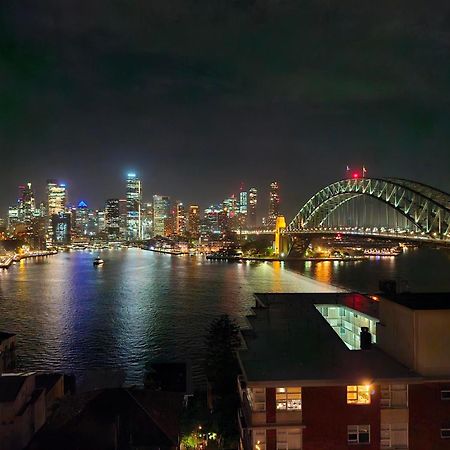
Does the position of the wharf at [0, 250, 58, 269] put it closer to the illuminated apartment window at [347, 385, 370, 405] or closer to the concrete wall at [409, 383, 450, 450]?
the illuminated apartment window at [347, 385, 370, 405]

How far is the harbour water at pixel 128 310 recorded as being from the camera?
1573cm

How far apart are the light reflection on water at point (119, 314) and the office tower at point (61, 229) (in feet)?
330

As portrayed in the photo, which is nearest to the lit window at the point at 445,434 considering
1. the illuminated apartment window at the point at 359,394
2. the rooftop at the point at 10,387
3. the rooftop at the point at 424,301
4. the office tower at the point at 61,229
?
the illuminated apartment window at the point at 359,394

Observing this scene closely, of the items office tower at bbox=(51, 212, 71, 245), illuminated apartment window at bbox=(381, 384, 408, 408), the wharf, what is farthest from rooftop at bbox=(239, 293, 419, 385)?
office tower at bbox=(51, 212, 71, 245)

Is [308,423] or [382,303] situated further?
[382,303]

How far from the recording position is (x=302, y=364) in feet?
19.8

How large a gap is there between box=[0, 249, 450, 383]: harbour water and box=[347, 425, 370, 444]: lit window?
4.37 meters

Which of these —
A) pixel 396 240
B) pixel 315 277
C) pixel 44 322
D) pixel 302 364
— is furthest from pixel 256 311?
pixel 315 277

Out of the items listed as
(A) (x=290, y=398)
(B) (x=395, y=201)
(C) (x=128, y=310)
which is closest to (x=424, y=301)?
(A) (x=290, y=398)

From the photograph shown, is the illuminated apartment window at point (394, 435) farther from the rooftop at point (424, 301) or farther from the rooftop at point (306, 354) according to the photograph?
the rooftop at point (424, 301)

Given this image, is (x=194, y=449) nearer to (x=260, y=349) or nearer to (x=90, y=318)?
(x=260, y=349)

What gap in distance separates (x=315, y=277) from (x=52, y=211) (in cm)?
13971

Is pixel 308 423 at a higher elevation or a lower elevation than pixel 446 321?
lower

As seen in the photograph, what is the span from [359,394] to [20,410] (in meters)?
5.31
